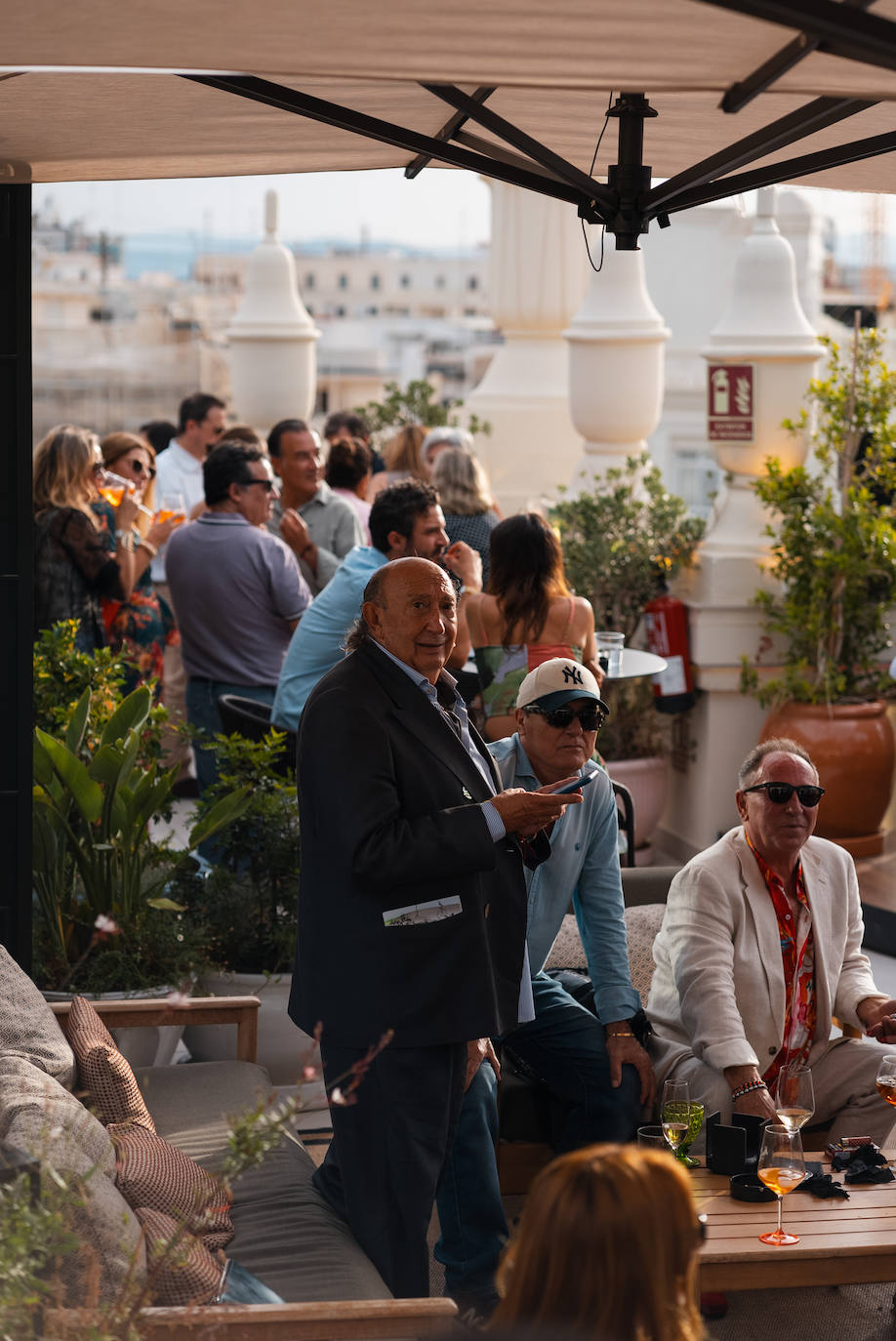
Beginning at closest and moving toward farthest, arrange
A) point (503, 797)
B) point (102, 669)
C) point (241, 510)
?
1. point (503, 797)
2. point (102, 669)
3. point (241, 510)

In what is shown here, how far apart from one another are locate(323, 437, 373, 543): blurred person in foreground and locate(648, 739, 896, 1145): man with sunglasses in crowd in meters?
3.63

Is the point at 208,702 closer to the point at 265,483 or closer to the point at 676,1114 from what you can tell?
the point at 265,483

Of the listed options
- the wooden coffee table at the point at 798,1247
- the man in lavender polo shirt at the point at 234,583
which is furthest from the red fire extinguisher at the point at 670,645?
the wooden coffee table at the point at 798,1247

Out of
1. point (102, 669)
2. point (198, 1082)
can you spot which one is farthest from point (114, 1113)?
point (102, 669)

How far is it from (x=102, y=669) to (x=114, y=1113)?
1.80 metres

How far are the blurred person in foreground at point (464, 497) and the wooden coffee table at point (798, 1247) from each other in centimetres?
355

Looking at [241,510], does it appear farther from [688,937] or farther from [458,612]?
[688,937]

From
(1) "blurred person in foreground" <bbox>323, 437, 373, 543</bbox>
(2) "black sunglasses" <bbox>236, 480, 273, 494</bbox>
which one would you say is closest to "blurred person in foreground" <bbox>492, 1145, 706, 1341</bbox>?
(2) "black sunglasses" <bbox>236, 480, 273, 494</bbox>

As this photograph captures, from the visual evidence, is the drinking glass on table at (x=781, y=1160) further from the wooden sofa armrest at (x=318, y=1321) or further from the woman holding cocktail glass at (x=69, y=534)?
the woman holding cocktail glass at (x=69, y=534)

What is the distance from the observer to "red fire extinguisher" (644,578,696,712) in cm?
700

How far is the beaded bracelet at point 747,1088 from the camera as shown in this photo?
336cm

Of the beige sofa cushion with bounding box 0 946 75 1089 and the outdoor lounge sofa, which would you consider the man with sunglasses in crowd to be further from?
the beige sofa cushion with bounding box 0 946 75 1089

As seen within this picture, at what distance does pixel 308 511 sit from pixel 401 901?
389 cm

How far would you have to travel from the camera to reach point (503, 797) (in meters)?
2.89
